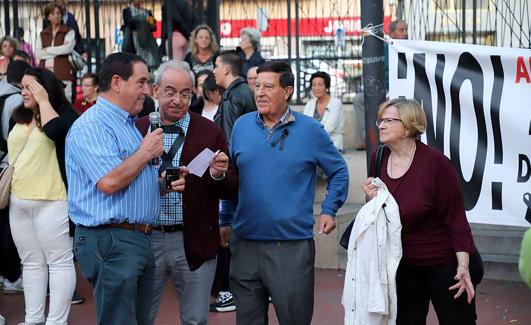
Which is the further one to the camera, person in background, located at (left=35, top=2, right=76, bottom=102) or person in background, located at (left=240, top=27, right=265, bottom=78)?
person in background, located at (left=35, top=2, right=76, bottom=102)

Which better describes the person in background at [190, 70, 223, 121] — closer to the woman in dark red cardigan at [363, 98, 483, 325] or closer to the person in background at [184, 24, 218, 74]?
the person in background at [184, 24, 218, 74]

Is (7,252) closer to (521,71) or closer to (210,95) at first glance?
(210,95)

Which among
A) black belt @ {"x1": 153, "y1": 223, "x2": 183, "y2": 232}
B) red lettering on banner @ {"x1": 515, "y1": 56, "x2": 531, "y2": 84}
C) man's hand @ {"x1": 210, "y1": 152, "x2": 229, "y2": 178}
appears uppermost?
red lettering on banner @ {"x1": 515, "y1": 56, "x2": 531, "y2": 84}

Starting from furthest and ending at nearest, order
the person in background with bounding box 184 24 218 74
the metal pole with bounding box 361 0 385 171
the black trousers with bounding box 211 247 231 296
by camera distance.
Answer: the person in background with bounding box 184 24 218 74 → the black trousers with bounding box 211 247 231 296 → the metal pole with bounding box 361 0 385 171

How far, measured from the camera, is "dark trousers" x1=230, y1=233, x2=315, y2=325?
555 cm

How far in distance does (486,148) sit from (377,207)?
1.45 metres

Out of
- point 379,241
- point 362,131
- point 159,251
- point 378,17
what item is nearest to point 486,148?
point 378,17

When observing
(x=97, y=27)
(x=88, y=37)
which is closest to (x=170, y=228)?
(x=97, y=27)

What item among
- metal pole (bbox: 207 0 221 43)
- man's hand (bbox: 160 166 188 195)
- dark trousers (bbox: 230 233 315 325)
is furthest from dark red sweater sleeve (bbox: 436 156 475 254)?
metal pole (bbox: 207 0 221 43)

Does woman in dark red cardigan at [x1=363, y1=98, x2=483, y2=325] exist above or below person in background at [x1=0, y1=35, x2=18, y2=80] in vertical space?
below

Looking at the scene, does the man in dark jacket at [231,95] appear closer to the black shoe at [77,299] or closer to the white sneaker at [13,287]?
the black shoe at [77,299]

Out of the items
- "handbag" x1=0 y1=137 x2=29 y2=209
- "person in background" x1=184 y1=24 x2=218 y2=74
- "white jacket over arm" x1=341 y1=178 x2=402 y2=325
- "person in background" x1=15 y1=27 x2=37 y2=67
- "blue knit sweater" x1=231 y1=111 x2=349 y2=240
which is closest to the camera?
"white jacket over arm" x1=341 y1=178 x2=402 y2=325

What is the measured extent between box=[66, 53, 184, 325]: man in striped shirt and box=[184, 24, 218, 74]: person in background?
17.9 feet

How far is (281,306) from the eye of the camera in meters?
5.57
